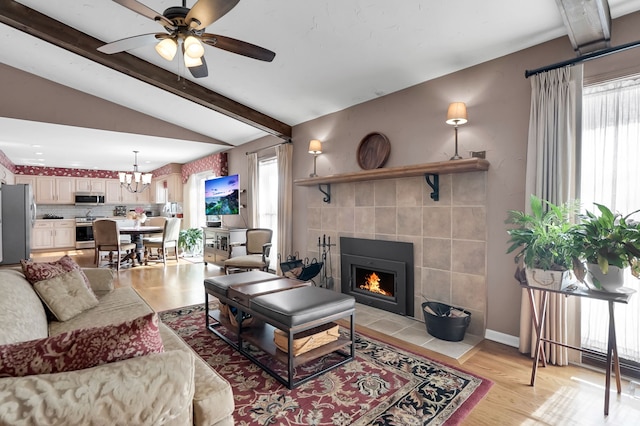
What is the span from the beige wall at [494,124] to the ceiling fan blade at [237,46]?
168 cm

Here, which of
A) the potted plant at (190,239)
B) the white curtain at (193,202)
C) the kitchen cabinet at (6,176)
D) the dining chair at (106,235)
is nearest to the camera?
the dining chair at (106,235)

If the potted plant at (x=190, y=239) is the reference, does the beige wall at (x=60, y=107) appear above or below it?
above

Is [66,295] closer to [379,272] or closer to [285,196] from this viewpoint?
[379,272]

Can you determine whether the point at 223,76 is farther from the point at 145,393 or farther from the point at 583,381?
the point at 583,381

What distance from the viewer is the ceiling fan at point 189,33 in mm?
1828

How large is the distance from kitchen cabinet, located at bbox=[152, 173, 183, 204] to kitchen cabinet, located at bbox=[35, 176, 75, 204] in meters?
2.22

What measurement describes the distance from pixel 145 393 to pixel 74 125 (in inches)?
208

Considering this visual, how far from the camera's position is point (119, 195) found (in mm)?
10000

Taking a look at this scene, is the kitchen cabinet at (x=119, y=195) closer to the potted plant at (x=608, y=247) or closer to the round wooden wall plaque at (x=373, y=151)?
the round wooden wall plaque at (x=373, y=151)

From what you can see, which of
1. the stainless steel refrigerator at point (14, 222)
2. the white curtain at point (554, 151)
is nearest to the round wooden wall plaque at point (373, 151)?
the white curtain at point (554, 151)

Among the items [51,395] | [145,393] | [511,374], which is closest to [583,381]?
[511,374]

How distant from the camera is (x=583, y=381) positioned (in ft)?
6.88

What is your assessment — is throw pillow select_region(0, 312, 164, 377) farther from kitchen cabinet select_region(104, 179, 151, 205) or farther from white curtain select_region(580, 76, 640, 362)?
kitchen cabinet select_region(104, 179, 151, 205)

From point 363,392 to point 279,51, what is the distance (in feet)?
9.77
